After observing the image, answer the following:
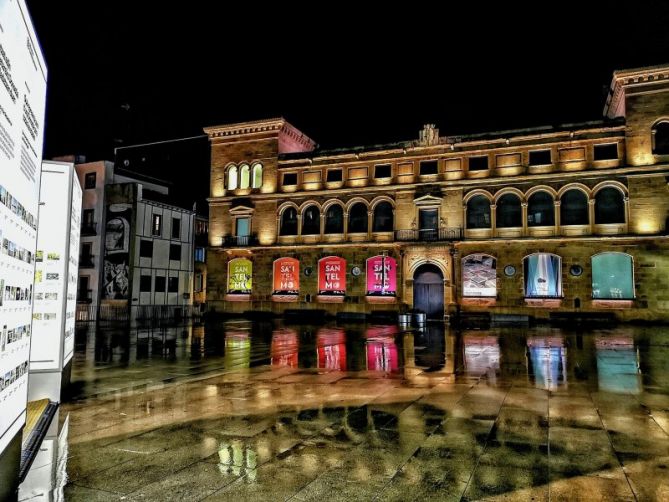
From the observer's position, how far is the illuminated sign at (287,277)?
112 ft

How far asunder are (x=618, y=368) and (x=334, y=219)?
25.4 m

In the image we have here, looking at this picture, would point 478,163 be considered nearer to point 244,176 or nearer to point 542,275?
point 542,275

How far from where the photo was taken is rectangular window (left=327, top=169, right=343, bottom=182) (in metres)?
34.3

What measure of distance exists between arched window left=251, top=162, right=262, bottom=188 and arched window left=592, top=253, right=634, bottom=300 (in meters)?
24.2

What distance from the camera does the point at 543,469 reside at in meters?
3.98

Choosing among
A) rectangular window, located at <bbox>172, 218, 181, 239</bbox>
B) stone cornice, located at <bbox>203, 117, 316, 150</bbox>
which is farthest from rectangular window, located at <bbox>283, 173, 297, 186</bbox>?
rectangular window, located at <bbox>172, 218, 181, 239</bbox>

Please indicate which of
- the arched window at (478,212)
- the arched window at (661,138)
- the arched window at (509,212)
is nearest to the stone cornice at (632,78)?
the arched window at (661,138)

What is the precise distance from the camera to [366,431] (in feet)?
16.8

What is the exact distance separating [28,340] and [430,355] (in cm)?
1020

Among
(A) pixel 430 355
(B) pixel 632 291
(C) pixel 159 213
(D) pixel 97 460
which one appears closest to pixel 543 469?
(D) pixel 97 460

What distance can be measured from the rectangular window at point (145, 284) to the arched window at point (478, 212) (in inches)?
911

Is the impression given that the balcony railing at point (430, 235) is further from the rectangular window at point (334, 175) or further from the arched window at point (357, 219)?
the rectangular window at point (334, 175)

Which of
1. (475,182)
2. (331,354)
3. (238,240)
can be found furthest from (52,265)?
(238,240)

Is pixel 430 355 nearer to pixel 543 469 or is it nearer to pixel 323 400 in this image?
pixel 323 400
